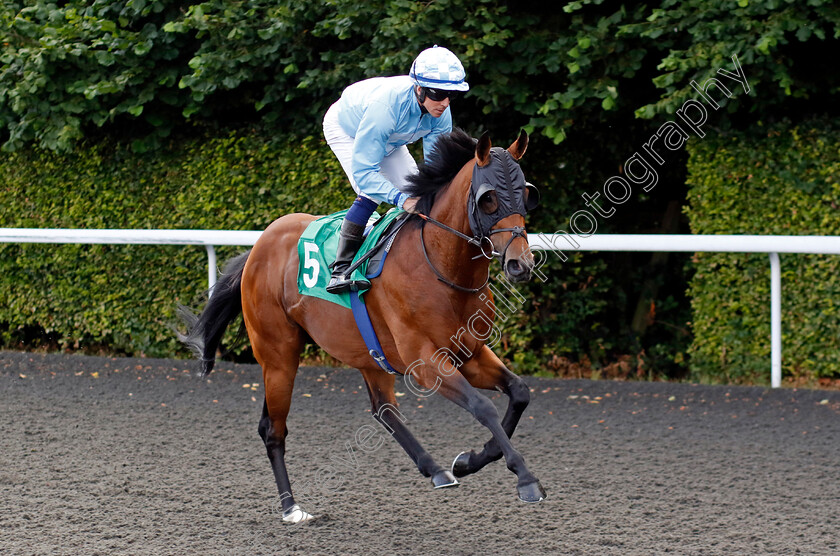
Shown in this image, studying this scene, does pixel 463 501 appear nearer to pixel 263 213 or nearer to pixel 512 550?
pixel 512 550

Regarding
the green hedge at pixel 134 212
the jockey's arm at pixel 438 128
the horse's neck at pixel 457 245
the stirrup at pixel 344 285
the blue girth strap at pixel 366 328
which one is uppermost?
the jockey's arm at pixel 438 128

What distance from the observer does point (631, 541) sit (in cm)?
385

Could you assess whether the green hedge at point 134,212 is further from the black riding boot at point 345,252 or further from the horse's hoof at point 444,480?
the horse's hoof at point 444,480

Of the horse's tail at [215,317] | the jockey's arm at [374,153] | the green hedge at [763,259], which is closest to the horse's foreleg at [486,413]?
the jockey's arm at [374,153]

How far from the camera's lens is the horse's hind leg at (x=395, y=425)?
4133 mm

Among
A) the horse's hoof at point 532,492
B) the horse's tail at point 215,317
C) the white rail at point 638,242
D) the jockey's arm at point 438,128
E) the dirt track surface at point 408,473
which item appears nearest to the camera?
the horse's hoof at point 532,492

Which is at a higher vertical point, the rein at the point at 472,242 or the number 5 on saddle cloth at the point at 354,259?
the rein at the point at 472,242

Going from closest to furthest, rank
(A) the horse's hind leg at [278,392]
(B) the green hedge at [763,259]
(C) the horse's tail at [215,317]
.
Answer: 1. (A) the horse's hind leg at [278,392]
2. (C) the horse's tail at [215,317]
3. (B) the green hedge at [763,259]

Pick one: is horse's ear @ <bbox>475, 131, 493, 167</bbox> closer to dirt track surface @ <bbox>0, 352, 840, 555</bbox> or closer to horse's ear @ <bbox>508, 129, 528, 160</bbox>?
horse's ear @ <bbox>508, 129, 528, 160</bbox>

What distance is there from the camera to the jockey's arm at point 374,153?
410 cm

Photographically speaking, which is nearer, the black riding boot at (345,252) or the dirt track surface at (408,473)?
the dirt track surface at (408,473)

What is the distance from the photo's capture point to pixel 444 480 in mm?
4098

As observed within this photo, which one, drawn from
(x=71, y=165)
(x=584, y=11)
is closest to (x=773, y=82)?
(x=584, y=11)

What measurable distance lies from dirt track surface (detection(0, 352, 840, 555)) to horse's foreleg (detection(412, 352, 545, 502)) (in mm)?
449
